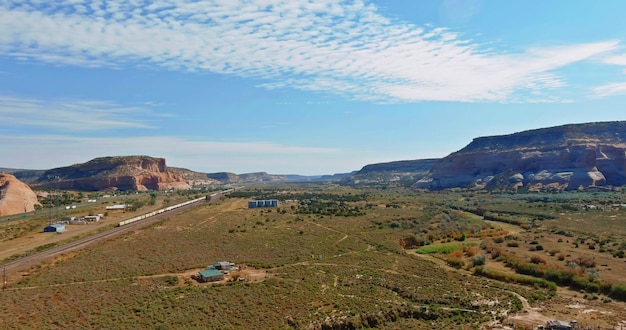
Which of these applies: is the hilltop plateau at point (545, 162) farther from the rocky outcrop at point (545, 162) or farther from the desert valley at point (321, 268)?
the desert valley at point (321, 268)

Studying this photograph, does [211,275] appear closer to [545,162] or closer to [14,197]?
[14,197]

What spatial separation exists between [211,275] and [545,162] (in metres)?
124

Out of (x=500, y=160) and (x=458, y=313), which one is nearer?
(x=458, y=313)

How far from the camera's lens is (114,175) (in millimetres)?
159375

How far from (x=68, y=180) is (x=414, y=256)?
524ft

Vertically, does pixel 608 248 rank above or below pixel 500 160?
below

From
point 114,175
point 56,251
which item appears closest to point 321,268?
point 56,251

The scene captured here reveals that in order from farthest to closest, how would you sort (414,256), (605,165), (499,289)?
(605,165) < (414,256) < (499,289)

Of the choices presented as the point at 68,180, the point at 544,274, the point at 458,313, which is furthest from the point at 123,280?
the point at 68,180

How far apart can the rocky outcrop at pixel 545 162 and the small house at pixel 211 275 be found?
111047 millimetres

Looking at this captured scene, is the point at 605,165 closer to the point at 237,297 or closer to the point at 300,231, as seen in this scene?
the point at 300,231

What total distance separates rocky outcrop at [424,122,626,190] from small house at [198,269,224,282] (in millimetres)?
111047

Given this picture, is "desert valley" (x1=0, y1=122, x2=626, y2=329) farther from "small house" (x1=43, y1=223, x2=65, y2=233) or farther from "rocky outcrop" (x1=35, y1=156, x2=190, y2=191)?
"rocky outcrop" (x1=35, y1=156, x2=190, y2=191)

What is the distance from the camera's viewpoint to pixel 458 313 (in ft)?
76.4
